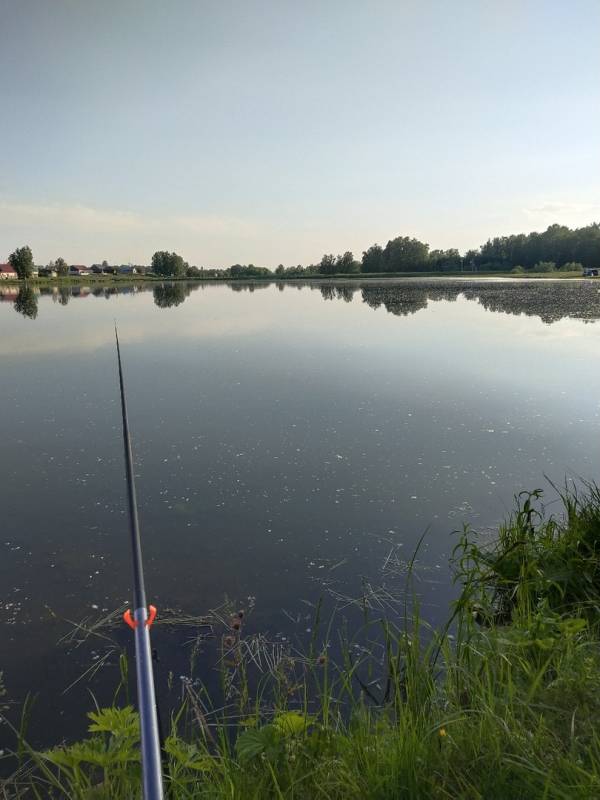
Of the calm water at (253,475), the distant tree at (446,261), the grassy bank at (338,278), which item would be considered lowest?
the calm water at (253,475)

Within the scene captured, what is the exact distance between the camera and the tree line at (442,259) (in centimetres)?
9876

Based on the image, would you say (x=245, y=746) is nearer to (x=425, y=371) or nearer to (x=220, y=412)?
(x=220, y=412)

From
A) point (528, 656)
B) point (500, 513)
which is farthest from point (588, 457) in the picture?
point (528, 656)

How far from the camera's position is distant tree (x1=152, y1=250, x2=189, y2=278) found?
5753 inches

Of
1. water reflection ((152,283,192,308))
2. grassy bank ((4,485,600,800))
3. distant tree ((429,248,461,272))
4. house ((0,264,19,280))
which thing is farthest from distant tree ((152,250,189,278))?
grassy bank ((4,485,600,800))

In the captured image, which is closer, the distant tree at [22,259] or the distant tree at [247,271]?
the distant tree at [22,259]

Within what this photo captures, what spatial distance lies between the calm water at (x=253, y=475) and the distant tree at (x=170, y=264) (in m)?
141

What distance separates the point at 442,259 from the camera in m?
125

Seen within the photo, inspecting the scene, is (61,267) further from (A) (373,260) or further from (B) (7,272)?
(A) (373,260)

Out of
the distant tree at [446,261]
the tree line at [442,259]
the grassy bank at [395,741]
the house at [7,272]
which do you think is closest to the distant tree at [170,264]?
the tree line at [442,259]

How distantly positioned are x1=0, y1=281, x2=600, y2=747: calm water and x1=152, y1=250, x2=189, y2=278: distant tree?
14106 centimetres

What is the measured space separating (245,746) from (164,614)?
1798 millimetres

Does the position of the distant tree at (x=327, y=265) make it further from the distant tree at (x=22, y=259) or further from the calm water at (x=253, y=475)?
the calm water at (x=253, y=475)

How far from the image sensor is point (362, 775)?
193 centimetres
